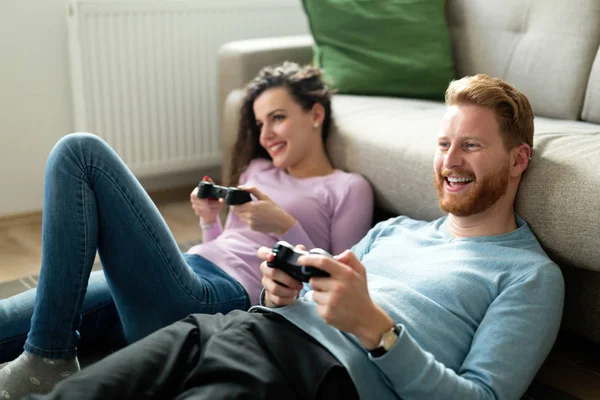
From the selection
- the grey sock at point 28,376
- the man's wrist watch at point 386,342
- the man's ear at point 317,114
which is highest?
the man's ear at point 317,114

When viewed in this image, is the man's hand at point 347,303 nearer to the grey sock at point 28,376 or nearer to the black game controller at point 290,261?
the black game controller at point 290,261

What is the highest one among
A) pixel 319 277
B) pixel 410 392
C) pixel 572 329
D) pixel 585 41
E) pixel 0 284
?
pixel 585 41

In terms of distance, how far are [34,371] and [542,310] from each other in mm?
903

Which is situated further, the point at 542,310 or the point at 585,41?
the point at 585,41

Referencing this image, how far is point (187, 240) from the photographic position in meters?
2.61

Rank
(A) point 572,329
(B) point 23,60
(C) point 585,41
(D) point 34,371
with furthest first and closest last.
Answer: (B) point 23,60
(C) point 585,41
(A) point 572,329
(D) point 34,371

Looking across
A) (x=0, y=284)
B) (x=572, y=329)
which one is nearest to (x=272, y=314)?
(x=572, y=329)

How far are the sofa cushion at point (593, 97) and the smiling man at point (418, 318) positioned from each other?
677mm

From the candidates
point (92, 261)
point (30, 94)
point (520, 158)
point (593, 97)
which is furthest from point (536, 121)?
point (30, 94)

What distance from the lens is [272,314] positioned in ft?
4.01

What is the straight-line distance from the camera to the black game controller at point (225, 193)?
5.62 feet

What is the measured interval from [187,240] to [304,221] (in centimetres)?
88

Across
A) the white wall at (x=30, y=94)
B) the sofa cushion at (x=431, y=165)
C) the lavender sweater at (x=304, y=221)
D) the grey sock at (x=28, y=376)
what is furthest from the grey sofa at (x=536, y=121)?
the grey sock at (x=28, y=376)

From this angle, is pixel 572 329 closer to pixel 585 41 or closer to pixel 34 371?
pixel 585 41
